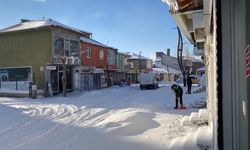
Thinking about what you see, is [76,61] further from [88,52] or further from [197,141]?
[197,141]

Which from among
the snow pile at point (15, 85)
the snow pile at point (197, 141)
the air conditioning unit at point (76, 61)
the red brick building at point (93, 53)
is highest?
the red brick building at point (93, 53)

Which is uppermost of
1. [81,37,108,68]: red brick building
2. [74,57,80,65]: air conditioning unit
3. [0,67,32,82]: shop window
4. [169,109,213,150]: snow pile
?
[81,37,108,68]: red brick building

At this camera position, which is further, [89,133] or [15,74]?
[15,74]

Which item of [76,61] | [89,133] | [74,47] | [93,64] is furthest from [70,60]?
[89,133]

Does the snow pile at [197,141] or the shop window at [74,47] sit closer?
the snow pile at [197,141]

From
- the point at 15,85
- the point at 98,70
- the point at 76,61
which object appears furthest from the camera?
the point at 98,70

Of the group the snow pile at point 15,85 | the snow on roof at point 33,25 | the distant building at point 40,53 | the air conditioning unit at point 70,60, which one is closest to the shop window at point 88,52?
the snow on roof at point 33,25

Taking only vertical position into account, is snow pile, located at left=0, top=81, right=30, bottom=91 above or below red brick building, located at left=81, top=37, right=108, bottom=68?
below

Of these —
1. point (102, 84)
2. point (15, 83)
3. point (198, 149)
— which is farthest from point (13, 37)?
point (198, 149)

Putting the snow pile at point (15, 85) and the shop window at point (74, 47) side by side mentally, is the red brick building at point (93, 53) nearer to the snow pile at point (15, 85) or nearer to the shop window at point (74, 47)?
the shop window at point (74, 47)

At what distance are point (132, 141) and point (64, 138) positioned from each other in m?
2.15

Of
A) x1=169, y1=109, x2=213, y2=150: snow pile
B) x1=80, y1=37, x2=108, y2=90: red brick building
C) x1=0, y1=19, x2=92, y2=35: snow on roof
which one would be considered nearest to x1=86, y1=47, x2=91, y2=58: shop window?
x1=80, y1=37, x2=108, y2=90: red brick building

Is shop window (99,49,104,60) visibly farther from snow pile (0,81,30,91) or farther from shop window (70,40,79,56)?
snow pile (0,81,30,91)

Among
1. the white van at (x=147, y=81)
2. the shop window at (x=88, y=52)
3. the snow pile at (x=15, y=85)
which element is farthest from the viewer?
the white van at (x=147, y=81)
